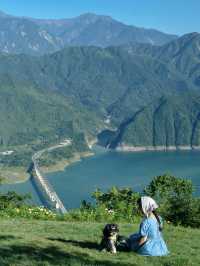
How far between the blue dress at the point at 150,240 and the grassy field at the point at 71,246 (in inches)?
5.6

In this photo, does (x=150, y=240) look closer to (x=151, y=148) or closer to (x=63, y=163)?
(x=63, y=163)

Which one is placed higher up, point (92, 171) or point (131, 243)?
point (131, 243)

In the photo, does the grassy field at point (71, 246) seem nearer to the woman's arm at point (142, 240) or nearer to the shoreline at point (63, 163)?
the woman's arm at point (142, 240)

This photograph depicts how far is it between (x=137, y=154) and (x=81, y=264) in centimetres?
16374

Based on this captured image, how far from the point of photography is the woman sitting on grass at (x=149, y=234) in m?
8.89

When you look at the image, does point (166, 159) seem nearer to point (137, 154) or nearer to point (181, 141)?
point (137, 154)

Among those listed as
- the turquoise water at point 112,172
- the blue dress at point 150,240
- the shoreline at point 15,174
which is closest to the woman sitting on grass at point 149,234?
the blue dress at point 150,240

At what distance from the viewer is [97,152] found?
17000 centimetres

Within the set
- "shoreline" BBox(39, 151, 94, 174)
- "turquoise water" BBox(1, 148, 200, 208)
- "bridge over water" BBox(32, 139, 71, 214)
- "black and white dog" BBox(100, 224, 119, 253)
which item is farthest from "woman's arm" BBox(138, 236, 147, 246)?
"shoreline" BBox(39, 151, 94, 174)

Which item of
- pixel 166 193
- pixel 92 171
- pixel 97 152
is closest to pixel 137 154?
pixel 97 152

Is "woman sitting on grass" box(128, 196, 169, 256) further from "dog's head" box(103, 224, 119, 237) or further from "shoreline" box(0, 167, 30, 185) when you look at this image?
"shoreline" box(0, 167, 30, 185)

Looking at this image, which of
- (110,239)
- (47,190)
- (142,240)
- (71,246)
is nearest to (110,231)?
(110,239)

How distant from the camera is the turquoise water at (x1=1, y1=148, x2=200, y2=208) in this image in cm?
10194

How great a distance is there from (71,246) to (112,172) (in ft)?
378
